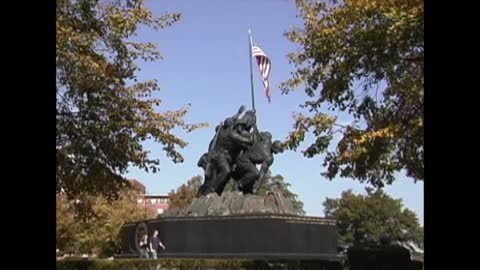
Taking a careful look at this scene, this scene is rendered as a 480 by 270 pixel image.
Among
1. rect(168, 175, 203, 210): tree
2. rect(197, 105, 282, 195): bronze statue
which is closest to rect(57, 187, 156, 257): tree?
rect(168, 175, 203, 210): tree

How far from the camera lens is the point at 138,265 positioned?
13.5 metres

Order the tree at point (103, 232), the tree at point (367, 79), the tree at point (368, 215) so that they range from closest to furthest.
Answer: the tree at point (367, 79)
the tree at point (103, 232)
the tree at point (368, 215)

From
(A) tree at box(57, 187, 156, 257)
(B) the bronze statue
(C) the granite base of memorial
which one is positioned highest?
(B) the bronze statue

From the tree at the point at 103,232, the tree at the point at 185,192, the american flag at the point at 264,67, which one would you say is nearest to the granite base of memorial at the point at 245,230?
the american flag at the point at 264,67

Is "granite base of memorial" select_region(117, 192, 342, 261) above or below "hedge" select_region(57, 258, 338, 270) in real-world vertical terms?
above

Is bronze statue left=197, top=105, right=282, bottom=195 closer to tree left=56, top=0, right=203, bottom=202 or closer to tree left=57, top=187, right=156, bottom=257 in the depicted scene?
tree left=56, top=0, right=203, bottom=202

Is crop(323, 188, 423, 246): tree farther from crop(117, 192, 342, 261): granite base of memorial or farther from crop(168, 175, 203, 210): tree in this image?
crop(117, 192, 342, 261): granite base of memorial

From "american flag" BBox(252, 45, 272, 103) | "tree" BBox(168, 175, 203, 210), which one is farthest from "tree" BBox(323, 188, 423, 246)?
"american flag" BBox(252, 45, 272, 103)

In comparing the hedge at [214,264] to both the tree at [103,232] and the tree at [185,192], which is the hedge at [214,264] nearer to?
the tree at [103,232]

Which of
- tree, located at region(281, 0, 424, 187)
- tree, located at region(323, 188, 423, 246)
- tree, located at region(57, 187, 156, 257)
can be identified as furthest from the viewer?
tree, located at region(323, 188, 423, 246)

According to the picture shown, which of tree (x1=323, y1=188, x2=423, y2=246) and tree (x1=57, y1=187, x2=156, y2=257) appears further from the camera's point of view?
tree (x1=323, y1=188, x2=423, y2=246)

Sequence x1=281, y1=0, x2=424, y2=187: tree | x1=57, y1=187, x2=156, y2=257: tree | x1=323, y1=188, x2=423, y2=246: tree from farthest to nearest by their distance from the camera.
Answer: x1=323, y1=188, x2=423, y2=246: tree → x1=57, y1=187, x2=156, y2=257: tree → x1=281, y1=0, x2=424, y2=187: tree
